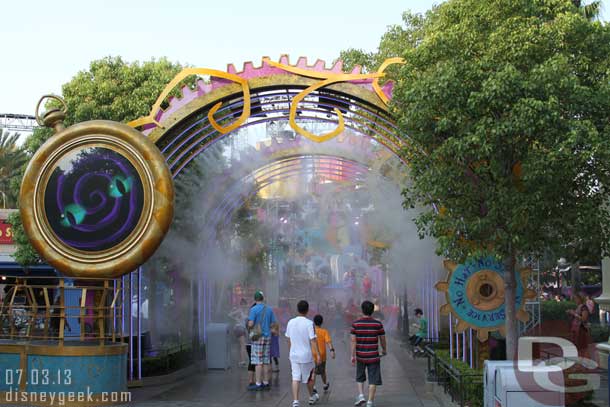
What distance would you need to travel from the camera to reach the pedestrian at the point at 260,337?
14320 millimetres

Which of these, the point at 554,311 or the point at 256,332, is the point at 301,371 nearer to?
the point at 256,332

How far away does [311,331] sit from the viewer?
488 inches

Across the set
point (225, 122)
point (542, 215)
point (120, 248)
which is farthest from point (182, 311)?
point (542, 215)

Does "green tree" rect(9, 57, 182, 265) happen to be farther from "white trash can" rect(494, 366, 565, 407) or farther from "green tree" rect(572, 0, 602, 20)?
"white trash can" rect(494, 366, 565, 407)

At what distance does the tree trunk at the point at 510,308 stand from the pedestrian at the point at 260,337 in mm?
4251

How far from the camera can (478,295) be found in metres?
14.2

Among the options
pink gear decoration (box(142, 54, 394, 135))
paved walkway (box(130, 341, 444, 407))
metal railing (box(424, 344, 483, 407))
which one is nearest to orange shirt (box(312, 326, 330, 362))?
paved walkway (box(130, 341, 444, 407))

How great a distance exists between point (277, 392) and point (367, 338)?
10.2ft

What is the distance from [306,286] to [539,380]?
4154 cm

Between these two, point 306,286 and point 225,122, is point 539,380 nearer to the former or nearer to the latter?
point 225,122

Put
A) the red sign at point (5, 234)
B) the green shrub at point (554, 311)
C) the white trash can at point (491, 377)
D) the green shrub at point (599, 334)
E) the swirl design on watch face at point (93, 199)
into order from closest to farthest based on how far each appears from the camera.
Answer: the white trash can at point (491, 377) → the swirl design on watch face at point (93, 199) → the green shrub at point (599, 334) → the green shrub at point (554, 311) → the red sign at point (5, 234)

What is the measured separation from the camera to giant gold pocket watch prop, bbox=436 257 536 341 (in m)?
14.1

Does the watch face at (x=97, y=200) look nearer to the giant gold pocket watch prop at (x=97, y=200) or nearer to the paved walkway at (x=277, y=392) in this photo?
the giant gold pocket watch prop at (x=97, y=200)

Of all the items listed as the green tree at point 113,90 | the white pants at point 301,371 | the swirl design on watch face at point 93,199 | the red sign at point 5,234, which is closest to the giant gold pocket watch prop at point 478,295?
the white pants at point 301,371
